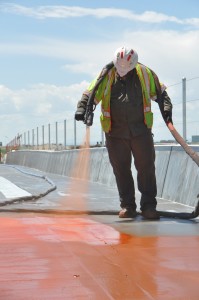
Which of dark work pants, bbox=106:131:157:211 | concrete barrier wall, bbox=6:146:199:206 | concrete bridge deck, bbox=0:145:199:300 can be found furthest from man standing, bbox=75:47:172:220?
concrete barrier wall, bbox=6:146:199:206

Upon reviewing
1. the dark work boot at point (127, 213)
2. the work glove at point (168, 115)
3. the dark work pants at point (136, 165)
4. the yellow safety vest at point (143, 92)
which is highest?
the yellow safety vest at point (143, 92)

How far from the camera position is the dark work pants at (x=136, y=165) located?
6.73m

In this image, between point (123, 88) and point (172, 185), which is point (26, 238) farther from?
point (172, 185)

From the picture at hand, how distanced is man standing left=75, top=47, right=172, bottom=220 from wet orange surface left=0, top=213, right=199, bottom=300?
115 cm

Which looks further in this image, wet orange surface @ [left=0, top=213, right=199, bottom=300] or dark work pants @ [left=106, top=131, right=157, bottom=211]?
dark work pants @ [left=106, top=131, right=157, bottom=211]

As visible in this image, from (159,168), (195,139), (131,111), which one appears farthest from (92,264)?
(195,139)

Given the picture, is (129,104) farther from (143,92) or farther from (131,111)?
(143,92)

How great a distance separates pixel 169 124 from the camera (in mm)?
6496

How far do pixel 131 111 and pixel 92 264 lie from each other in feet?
9.08

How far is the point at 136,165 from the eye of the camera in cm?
689

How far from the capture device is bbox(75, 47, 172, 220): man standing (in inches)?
256

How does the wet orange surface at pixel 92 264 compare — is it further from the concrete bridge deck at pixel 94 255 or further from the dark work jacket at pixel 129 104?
the dark work jacket at pixel 129 104

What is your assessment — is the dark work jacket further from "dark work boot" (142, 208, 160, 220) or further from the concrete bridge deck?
the concrete bridge deck

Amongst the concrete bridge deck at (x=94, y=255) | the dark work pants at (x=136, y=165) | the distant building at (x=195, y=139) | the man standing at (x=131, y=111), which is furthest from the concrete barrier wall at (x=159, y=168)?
the concrete bridge deck at (x=94, y=255)
